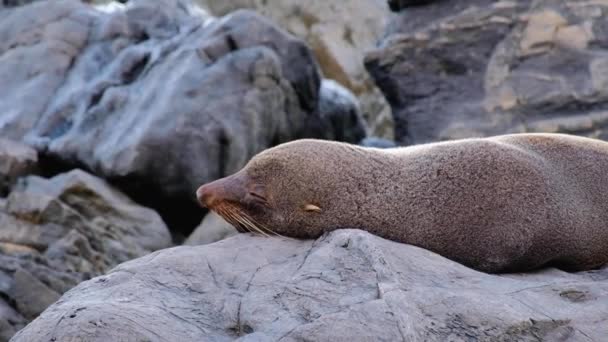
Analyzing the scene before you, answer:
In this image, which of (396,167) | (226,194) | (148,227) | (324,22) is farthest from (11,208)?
(324,22)

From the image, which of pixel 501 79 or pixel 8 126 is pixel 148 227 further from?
pixel 501 79

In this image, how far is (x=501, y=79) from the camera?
998 cm

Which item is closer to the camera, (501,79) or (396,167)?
(396,167)

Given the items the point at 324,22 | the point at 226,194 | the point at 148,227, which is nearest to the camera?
the point at 226,194

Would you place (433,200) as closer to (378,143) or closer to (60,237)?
(60,237)

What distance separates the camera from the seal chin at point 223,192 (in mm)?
5156

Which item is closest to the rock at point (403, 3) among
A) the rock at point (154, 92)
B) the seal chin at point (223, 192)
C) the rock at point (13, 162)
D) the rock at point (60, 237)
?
the rock at point (154, 92)

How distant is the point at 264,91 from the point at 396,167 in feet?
17.9

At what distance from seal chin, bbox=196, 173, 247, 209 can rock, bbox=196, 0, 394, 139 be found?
12.3 m

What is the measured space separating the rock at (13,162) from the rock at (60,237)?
0.13m

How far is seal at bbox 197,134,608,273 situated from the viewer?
4805 mm

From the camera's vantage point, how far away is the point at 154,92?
10.3 metres

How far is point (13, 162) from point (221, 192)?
5.35 m

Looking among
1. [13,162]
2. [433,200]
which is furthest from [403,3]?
[433,200]
